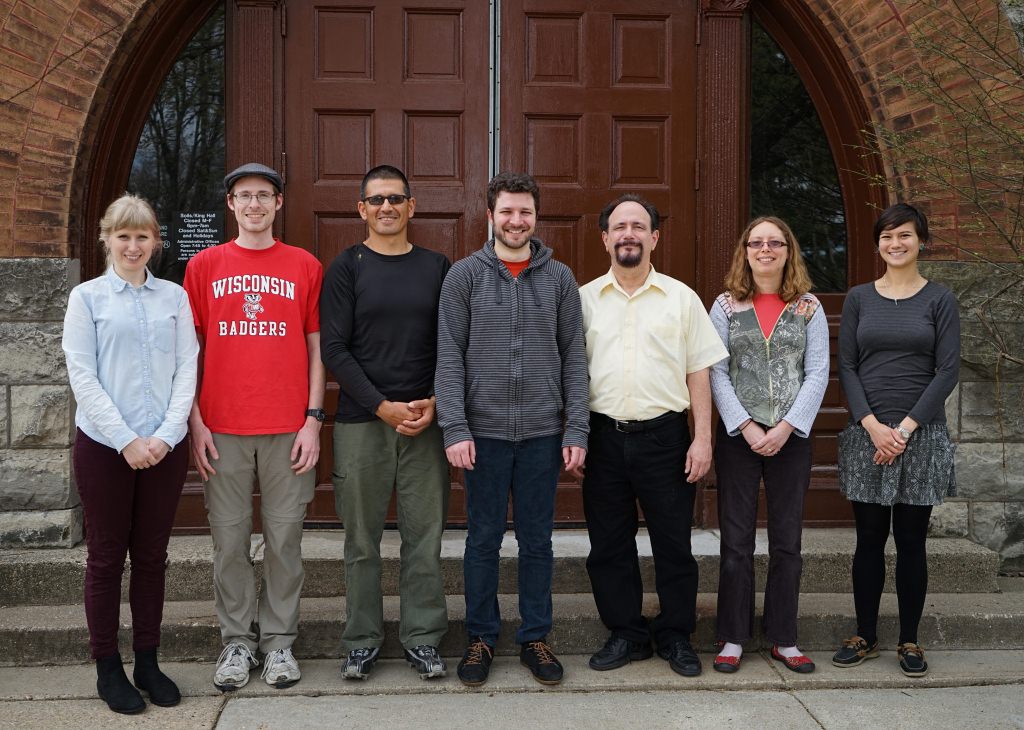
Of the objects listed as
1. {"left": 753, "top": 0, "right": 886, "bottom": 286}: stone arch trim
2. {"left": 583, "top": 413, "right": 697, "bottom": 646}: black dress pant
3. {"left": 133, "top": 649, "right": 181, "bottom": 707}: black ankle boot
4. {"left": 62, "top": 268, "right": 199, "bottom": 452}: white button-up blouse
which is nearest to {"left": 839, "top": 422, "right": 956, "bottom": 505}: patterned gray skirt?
{"left": 583, "top": 413, "right": 697, "bottom": 646}: black dress pant

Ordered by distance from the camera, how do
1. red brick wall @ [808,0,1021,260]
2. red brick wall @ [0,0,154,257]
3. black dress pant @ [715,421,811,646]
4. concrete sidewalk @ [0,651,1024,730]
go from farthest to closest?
red brick wall @ [808,0,1021,260], red brick wall @ [0,0,154,257], black dress pant @ [715,421,811,646], concrete sidewalk @ [0,651,1024,730]

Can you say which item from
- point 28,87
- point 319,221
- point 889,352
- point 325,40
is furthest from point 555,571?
point 28,87

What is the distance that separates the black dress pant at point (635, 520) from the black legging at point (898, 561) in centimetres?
73

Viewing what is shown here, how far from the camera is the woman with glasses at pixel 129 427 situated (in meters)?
3.57

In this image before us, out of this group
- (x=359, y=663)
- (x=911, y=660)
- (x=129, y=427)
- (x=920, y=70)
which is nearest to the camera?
(x=129, y=427)

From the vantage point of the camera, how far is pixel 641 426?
394 centimetres

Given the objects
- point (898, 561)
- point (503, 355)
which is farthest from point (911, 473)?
point (503, 355)

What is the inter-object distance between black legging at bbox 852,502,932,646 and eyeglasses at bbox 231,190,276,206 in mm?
2752

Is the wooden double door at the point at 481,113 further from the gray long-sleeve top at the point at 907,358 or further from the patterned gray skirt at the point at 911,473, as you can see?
the patterned gray skirt at the point at 911,473

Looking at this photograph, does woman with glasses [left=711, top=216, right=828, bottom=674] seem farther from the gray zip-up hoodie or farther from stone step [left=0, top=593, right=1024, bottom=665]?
the gray zip-up hoodie

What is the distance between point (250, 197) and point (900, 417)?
279 cm

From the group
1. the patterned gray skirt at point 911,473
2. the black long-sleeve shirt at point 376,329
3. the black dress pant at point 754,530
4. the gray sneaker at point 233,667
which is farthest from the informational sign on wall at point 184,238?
the patterned gray skirt at point 911,473

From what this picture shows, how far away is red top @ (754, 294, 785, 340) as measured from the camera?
4062 millimetres

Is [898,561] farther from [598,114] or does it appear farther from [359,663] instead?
[598,114]
